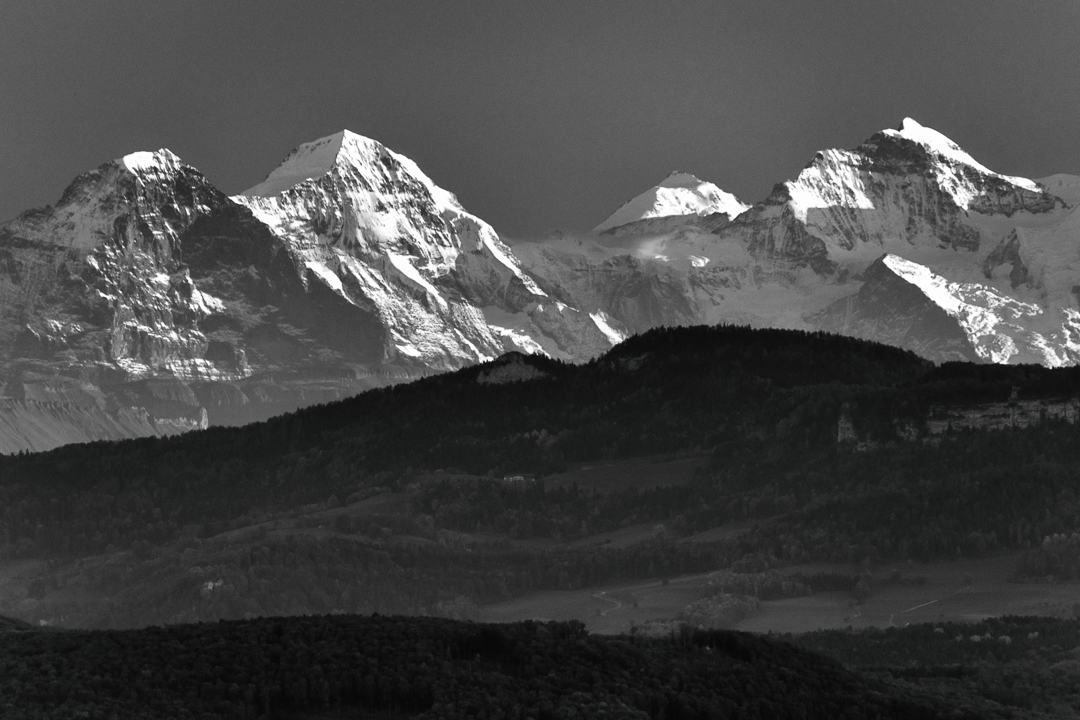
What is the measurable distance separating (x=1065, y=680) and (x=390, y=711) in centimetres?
6028

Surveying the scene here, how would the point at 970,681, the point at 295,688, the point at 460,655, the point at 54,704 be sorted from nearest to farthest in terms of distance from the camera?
the point at 54,704 < the point at 295,688 < the point at 460,655 < the point at 970,681

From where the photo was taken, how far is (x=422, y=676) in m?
150

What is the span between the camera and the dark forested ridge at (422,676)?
472ft

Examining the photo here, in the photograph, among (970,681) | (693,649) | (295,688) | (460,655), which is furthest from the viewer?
(970,681)

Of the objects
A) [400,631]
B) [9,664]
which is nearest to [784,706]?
[400,631]

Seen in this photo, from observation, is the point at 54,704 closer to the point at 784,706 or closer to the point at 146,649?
the point at 146,649

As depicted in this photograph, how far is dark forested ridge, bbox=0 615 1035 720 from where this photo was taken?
472 ft

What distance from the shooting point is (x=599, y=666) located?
6230 inches

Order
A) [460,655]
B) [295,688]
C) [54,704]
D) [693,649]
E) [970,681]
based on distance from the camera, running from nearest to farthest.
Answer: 1. [54,704]
2. [295,688]
3. [460,655]
4. [693,649]
5. [970,681]

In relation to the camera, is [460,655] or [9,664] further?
[460,655]

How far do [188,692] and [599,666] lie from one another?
27326mm

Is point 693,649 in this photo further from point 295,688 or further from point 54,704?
point 54,704

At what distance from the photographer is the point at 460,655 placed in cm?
15788

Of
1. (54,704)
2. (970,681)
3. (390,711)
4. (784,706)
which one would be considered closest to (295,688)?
(390,711)
